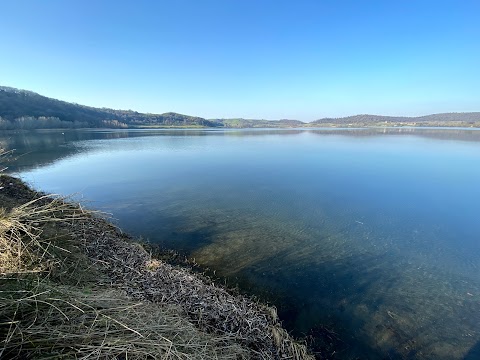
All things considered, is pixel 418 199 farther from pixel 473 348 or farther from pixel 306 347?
pixel 306 347

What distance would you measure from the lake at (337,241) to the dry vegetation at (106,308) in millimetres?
1332

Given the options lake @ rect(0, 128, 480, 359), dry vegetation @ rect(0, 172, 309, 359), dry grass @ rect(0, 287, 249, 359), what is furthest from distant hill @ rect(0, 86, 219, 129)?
dry grass @ rect(0, 287, 249, 359)

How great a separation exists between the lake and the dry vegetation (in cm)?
133

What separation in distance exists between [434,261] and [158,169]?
62.4ft

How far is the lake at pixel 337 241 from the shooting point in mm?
5035

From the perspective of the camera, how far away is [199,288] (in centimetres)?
475

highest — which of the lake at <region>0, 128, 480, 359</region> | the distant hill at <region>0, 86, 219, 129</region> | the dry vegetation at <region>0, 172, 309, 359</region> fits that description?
the distant hill at <region>0, 86, 219, 129</region>

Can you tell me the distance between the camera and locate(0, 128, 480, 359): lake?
5035 millimetres

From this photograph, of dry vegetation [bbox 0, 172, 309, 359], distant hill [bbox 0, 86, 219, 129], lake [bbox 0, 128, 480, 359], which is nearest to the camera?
dry vegetation [bbox 0, 172, 309, 359]

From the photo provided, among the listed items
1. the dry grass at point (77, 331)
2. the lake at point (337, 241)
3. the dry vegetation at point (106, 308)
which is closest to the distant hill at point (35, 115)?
the lake at point (337, 241)

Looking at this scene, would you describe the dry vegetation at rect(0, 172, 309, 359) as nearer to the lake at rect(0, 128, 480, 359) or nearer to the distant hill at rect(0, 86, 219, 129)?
the lake at rect(0, 128, 480, 359)

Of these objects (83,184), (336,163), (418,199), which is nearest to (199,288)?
(418,199)

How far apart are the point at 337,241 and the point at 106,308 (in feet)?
25.7

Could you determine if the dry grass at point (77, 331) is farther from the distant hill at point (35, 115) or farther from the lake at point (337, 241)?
the distant hill at point (35, 115)
